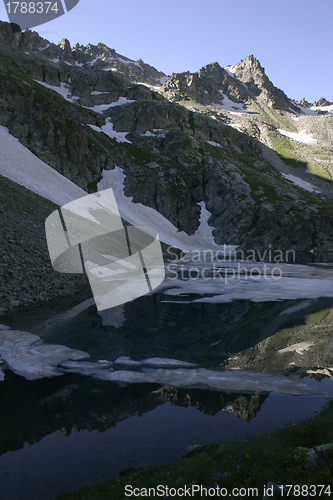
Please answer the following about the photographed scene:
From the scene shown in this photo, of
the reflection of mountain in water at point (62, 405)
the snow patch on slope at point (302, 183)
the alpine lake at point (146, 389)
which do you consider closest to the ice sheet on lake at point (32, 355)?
the alpine lake at point (146, 389)

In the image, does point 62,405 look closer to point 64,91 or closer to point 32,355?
point 32,355

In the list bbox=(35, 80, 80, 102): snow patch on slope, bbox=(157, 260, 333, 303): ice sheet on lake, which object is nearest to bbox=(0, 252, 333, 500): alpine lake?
bbox=(157, 260, 333, 303): ice sheet on lake

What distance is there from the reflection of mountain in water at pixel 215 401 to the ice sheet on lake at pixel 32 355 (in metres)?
5.86

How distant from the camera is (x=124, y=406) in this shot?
11.6 m

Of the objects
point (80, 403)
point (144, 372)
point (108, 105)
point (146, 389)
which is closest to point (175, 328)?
point (144, 372)

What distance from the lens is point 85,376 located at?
1392 cm

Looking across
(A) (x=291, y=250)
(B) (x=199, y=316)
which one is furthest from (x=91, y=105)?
(B) (x=199, y=316)

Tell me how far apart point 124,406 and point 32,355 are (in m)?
7.14

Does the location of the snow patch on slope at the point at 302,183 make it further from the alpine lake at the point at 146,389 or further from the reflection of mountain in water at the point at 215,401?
the reflection of mountain in water at the point at 215,401

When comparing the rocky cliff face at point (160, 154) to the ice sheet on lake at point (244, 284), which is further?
the rocky cliff face at point (160, 154)

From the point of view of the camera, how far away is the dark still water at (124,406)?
335 inches

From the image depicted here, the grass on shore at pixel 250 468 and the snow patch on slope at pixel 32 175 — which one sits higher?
the snow patch on slope at pixel 32 175

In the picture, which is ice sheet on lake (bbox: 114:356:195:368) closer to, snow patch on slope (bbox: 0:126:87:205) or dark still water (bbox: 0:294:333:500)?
dark still water (bbox: 0:294:333:500)

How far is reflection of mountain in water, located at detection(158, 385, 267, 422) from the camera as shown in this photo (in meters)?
11.1
